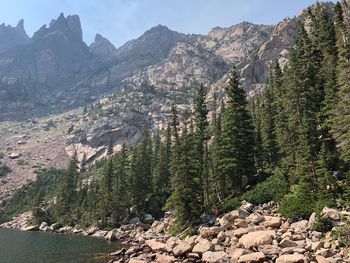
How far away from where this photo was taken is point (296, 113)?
190 feet

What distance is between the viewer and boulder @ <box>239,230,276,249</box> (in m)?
32.1

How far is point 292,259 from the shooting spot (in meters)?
27.0

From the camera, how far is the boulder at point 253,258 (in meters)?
28.8

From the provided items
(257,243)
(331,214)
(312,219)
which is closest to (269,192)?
(312,219)

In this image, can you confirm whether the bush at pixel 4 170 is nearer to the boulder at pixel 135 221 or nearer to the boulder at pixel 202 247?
the boulder at pixel 135 221

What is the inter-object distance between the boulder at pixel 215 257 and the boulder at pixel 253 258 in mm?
1778

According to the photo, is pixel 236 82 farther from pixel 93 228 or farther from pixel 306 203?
pixel 93 228

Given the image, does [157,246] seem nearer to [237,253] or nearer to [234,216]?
[234,216]

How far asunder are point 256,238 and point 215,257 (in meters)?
3.99

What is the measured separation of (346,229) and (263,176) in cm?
2943

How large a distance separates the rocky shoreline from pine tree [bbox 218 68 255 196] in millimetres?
10701

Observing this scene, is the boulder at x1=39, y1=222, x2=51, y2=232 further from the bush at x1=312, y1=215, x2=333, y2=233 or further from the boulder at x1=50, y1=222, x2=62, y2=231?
the bush at x1=312, y1=215, x2=333, y2=233

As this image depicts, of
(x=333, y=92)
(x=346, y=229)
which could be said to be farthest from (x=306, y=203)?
(x=333, y=92)

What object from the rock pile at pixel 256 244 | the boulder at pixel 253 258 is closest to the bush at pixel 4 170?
the rock pile at pixel 256 244
